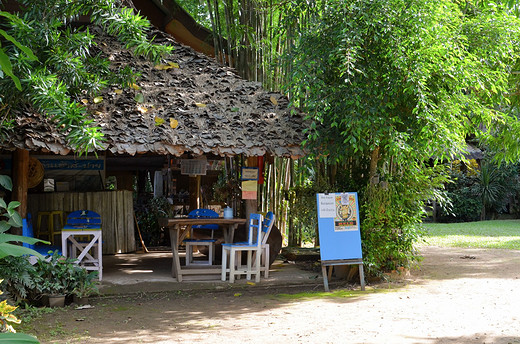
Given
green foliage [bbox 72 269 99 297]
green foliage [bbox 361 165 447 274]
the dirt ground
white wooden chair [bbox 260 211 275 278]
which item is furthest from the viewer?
white wooden chair [bbox 260 211 275 278]

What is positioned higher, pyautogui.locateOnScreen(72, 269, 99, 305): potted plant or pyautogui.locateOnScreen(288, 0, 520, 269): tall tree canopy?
pyautogui.locateOnScreen(288, 0, 520, 269): tall tree canopy

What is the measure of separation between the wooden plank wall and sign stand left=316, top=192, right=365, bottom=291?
14.4ft

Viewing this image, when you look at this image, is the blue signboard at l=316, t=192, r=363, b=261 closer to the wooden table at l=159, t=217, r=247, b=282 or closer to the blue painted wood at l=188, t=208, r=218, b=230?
the wooden table at l=159, t=217, r=247, b=282

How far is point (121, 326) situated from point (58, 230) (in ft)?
14.4

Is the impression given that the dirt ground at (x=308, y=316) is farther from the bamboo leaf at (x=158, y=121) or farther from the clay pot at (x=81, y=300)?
the bamboo leaf at (x=158, y=121)

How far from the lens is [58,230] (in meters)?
8.93

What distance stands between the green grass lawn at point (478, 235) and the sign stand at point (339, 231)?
4930 millimetres

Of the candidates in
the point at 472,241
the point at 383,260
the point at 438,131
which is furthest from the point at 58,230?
the point at 472,241

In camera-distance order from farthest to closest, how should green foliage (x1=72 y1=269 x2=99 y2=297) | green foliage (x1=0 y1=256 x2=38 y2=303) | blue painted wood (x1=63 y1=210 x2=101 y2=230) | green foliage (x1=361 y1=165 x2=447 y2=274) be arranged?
green foliage (x1=361 y1=165 x2=447 y2=274), blue painted wood (x1=63 y1=210 x2=101 y2=230), green foliage (x1=72 y1=269 x2=99 y2=297), green foliage (x1=0 y1=256 x2=38 y2=303)

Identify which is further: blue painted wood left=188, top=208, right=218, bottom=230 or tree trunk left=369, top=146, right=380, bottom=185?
blue painted wood left=188, top=208, right=218, bottom=230

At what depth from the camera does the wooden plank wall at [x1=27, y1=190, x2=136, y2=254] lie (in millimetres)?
9023

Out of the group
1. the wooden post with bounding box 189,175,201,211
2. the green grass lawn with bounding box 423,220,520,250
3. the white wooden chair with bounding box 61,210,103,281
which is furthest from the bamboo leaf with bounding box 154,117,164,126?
the green grass lawn with bounding box 423,220,520,250

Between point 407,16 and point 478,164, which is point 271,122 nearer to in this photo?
point 407,16

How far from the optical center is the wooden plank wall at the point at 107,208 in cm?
902
